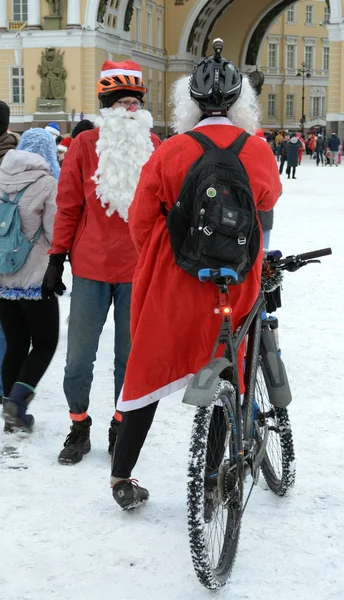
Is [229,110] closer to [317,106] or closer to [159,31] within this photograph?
[159,31]

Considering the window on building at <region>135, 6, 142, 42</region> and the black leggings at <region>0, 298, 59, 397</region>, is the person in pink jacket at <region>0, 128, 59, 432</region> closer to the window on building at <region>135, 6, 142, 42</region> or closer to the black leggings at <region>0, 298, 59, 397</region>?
the black leggings at <region>0, 298, 59, 397</region>

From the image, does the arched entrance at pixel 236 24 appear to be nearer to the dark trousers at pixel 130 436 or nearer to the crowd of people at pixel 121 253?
the crowd of people at pixel 121 253

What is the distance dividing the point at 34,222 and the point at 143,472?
1.43 metres

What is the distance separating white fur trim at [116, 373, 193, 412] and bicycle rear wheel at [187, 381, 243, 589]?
269 mm

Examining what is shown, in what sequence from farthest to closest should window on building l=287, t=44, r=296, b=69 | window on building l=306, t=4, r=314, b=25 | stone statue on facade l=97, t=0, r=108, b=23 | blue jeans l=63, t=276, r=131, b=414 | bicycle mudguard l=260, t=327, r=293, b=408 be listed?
window on building l=306, t=4, r=314, b=25 → window on building l=287, t=44, r=296, b=69 → stone statue on facade l=97, t=0, r=108, b=23 → blue jeans l=63, t=276, r=131, b=414 → bicycle mudguard l=260, t=327, r=293, b=408

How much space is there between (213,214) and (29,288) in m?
1.93

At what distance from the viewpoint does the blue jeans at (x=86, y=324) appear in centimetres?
428

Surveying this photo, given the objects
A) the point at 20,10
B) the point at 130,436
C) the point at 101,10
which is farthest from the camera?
the point at 20,10

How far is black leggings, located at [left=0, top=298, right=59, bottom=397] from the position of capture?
4820mm

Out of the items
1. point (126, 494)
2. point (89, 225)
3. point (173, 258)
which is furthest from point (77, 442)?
point (173, 258)

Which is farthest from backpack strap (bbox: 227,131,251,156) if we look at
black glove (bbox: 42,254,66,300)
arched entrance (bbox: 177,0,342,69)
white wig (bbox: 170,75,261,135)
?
arched entrance (bbox: 177,0,342,69)

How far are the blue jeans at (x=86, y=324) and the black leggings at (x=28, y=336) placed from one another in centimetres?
48

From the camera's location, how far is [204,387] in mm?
2963

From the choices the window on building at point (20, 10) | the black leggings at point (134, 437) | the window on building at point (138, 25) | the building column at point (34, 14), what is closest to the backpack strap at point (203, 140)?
the black leggings at point (134, 437)
